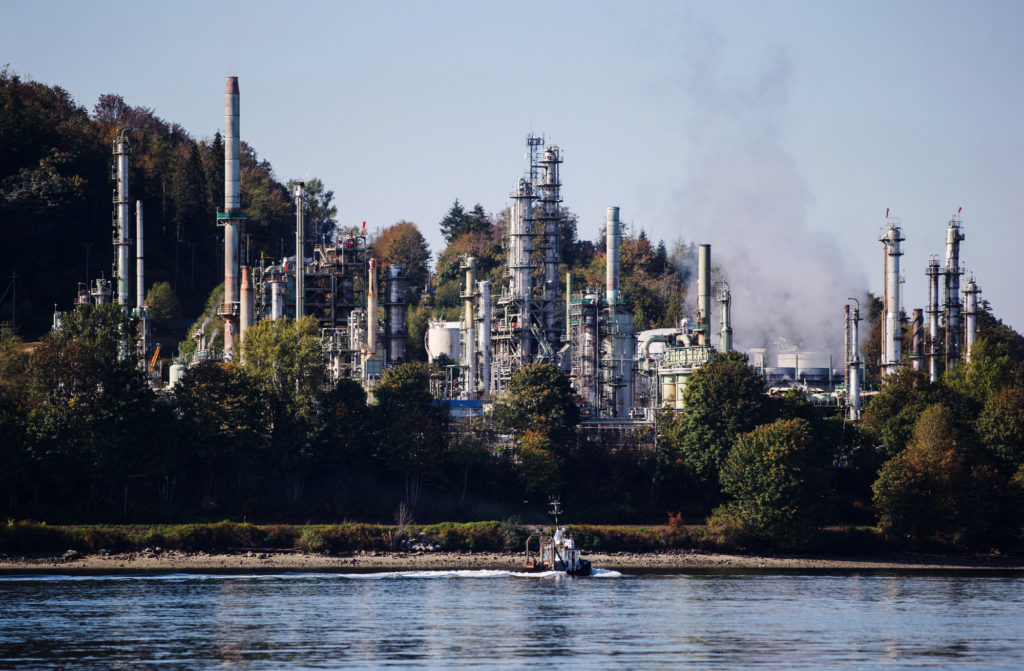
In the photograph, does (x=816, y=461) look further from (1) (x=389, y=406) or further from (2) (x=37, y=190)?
(2) (x=37, y=190)

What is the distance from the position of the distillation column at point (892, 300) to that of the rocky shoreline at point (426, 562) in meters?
28.1

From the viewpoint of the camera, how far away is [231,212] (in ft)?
388

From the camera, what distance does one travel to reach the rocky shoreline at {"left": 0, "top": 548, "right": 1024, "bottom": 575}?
85.0 m

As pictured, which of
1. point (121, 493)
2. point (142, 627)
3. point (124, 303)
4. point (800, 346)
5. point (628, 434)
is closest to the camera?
point (142, 627)

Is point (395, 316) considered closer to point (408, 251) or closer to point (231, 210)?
point (231, 210)

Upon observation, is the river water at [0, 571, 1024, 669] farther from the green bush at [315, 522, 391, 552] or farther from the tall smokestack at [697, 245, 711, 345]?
the tall smokestack at [697, 245, 711, 345]

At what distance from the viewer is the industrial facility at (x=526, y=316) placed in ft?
383

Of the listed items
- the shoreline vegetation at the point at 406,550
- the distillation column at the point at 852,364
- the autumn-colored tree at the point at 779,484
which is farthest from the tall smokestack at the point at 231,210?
the distillation column at the point at 852,364

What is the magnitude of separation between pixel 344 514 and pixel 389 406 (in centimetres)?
938

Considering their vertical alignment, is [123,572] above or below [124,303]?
below

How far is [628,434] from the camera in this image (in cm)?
10869

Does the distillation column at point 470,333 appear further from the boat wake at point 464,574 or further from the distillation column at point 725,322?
the boat wake at point 464,574

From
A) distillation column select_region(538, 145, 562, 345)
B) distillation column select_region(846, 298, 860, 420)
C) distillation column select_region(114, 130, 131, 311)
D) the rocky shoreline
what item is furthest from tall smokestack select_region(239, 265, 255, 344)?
distillation column select_region(846, 298, 860, 420)

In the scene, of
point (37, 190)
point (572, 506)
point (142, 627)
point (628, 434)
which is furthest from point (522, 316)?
point (142, 627)
